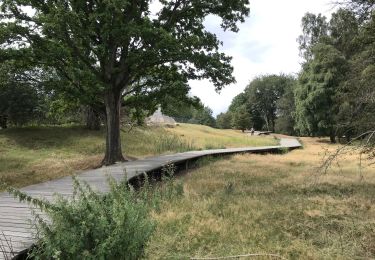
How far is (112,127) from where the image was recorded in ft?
60.3

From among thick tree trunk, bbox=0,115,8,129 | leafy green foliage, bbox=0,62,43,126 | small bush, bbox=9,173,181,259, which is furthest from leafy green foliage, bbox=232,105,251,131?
small bush, bbox=9,173,181,259

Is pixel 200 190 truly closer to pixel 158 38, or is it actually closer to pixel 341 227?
pixel 341 227

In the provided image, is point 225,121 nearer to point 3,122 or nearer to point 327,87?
point 327,87

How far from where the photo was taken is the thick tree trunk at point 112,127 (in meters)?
18.2

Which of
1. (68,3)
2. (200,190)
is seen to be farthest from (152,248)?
(68,3)

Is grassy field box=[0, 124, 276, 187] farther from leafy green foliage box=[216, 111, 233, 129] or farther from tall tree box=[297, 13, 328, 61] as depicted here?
leafy green foliage box=[216, 111, 233, 129]

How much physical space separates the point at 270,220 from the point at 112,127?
38.3 ft

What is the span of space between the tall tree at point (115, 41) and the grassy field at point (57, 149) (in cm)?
325

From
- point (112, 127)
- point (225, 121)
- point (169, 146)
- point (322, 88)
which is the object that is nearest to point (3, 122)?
point (169, 146)

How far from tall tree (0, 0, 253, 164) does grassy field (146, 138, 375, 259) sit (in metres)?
6.02

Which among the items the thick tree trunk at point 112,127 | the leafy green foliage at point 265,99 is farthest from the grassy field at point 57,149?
the leafy green foliage at point 265,99

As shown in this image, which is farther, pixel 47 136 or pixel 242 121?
pixel 242 121

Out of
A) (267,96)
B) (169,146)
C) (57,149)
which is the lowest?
(57,149)

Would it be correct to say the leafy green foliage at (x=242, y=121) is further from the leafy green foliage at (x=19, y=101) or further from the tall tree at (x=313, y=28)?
the leafy green foliage at (x=19, y=101)
